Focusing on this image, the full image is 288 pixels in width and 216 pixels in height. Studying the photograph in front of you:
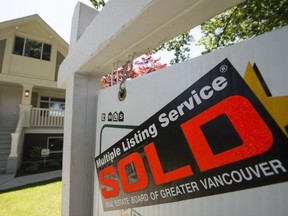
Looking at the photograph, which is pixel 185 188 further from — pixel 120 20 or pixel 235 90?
pixel 120 20

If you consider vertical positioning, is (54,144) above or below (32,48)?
below

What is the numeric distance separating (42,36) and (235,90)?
40.3 ft

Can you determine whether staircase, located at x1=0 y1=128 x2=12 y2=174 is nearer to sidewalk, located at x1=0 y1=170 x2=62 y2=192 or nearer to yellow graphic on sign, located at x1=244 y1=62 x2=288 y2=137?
sidewalk, located at x1=0 y1=170 x2=62 y2=192

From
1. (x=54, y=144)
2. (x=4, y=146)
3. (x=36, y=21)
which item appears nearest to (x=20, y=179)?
(x=4, y=146)

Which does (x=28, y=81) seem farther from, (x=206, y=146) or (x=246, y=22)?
(x=206, y=146)

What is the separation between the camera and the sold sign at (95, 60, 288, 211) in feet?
1.92

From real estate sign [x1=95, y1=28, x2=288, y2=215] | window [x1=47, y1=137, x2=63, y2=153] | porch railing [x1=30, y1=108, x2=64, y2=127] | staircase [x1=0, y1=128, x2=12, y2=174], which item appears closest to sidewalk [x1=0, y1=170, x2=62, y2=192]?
staircase [x1=0, y1=128, x2=12, y2=174]

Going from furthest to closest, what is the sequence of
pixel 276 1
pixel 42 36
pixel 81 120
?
pixel 42 36, pixel 276 1, pixel 81 120

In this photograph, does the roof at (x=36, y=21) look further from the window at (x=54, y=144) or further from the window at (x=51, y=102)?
the window at (x=54, y=144)

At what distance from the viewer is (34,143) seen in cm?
963

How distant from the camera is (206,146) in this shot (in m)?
0.72

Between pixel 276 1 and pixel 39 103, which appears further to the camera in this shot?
pixel 39 103

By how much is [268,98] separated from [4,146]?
10644 mm

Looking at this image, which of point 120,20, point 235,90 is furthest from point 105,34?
point 235,90
